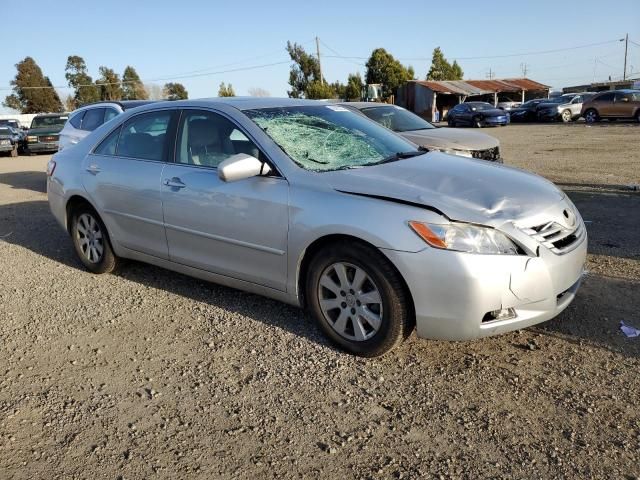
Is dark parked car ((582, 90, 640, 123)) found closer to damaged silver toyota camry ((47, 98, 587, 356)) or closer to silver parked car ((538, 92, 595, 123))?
silver parked car ((538, 92, 595, 123))

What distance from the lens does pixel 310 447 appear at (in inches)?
107

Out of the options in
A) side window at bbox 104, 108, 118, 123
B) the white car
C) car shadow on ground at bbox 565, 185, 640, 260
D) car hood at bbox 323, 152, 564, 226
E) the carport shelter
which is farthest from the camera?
the carport shelter

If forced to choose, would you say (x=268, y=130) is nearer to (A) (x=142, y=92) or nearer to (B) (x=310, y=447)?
(B) (x=310, y=447)

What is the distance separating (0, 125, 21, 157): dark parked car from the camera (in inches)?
874

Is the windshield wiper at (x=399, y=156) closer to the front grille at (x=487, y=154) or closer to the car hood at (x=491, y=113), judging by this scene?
the front grille at (x=487, y=154)

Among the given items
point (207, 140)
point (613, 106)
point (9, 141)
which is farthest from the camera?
point (613, 106)

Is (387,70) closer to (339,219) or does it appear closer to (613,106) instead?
(613,106)

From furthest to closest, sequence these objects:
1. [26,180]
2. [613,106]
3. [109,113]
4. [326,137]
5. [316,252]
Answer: [613,106]
[26,180]
[109,113]
[326,137]
[316,252]

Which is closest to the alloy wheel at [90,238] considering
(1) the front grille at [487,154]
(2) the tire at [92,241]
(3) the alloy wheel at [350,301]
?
(2) the tire at [92,241]

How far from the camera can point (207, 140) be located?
14.4ft

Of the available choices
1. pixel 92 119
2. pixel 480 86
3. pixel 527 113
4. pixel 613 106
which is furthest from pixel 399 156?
pixel 480 86

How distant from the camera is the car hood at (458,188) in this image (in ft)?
10.8

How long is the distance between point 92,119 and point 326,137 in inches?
296

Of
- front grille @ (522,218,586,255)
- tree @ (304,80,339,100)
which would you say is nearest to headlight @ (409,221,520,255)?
front grille @ (522,218,586,255)
